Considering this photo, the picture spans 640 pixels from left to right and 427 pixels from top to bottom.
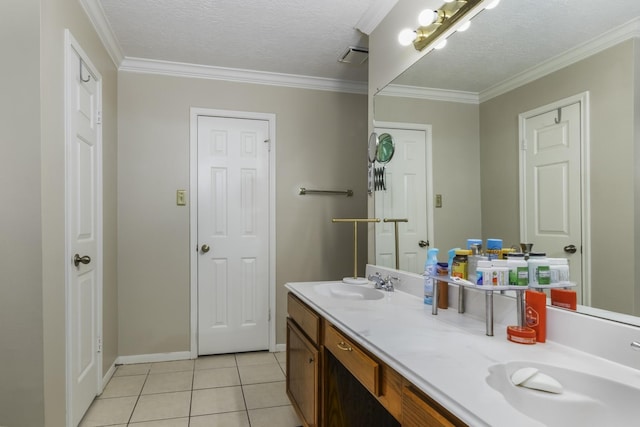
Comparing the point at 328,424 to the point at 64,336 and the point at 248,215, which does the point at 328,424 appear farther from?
the point at 248,215

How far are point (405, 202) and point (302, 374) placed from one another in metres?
1.06

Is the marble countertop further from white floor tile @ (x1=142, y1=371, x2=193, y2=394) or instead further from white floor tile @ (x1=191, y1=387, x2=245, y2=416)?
white floor tile @ (x1=142, y1=371, x2=193, y2=394)

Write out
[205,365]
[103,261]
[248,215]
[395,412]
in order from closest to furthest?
1. [395,412]
2. [103,261]
3. [205,365]
4. [248,215]

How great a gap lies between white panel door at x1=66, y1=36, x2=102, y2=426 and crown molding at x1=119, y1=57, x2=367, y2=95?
64 cm

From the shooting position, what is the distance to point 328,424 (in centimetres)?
166

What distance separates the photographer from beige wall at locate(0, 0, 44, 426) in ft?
5.32

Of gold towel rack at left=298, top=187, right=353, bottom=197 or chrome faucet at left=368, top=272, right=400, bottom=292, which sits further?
gold towel rack at left=298, top=187, right=353, bottom=197

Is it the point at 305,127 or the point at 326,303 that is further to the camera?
the point at 305,127

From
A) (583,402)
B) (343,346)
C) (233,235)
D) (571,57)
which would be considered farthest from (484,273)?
(233,235)

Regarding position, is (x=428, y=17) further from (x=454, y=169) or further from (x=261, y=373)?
(x=261, y=373)

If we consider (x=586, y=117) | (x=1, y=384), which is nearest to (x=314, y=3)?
(x=586, y=117)

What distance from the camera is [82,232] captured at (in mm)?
2215

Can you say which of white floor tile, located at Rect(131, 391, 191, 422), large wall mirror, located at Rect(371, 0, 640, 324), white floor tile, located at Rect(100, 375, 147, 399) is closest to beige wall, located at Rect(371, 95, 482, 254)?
large wall mirror, located at Rect(371, 0, 640, 324)

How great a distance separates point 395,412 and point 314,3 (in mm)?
2132
